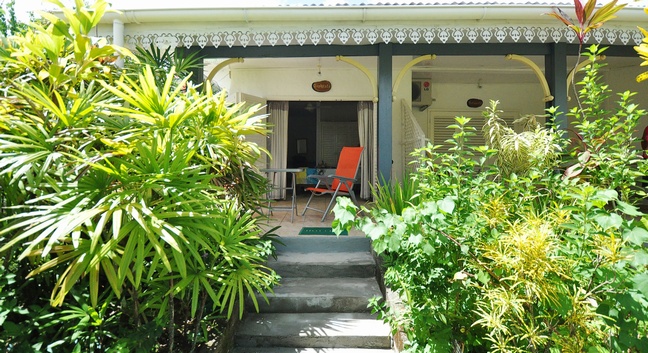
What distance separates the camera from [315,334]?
2.66 metres

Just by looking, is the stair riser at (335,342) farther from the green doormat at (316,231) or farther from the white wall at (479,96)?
the white wall at (479,96)

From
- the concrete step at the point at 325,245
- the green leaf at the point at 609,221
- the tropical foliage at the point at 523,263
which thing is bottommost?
the concrete step at the point at 325,245

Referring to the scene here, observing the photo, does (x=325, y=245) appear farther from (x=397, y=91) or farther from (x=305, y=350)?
(x=397, y=91)

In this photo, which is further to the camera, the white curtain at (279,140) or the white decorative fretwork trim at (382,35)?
the white curtain at (279,140)

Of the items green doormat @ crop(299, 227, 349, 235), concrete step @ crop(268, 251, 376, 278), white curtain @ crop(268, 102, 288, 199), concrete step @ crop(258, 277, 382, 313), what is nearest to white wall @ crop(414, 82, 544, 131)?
white curtain @ crop(268, 102, 288, 199)

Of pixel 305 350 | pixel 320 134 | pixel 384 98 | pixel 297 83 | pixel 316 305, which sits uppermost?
pixel 297 83

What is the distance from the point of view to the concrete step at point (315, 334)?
2.64 m

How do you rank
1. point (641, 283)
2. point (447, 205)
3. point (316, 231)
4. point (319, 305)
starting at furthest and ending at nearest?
point (316, 231) → point (319, 305) → point (447, 205) → point (641, 283)

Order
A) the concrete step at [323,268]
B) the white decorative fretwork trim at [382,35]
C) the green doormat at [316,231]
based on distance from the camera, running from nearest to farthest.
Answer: the concrete step at [323,268], the white decorative fretwork trim at [382,35], the green doormat at [316,231]

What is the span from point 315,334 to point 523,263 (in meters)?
1.68

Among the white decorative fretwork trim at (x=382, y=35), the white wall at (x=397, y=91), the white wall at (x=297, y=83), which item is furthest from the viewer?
the white wall at (x=297, y=83)

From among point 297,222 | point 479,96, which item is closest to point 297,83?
point 297,222

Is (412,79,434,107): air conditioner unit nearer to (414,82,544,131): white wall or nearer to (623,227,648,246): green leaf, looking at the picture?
(414,82,544,131): white wall

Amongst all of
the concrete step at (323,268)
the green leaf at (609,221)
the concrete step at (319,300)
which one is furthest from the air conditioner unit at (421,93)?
the green leaf at (609,221)
